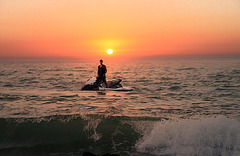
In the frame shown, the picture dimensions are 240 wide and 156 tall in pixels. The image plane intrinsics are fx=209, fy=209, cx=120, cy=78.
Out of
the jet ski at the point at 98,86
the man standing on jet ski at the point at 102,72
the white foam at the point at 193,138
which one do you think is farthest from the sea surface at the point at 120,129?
the man standing on jet ski at the point at 102,72

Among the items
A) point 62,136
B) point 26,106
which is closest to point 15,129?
point 62,136

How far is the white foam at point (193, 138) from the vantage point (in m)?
5.68

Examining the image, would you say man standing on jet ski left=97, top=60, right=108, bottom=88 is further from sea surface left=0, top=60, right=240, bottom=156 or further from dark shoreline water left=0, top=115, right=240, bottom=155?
dark shoreline water left=0, top=115, right=240, bottom=155

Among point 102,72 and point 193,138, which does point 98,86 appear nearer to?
point 102,72

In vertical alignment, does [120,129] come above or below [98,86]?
below

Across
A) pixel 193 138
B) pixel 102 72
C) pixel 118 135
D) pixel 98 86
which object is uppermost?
pixel 102 72

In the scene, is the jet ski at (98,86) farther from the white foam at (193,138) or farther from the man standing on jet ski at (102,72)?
the white foam at (193,138)

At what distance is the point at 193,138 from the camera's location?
6297mm

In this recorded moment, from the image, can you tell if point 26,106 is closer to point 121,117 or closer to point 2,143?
point 2,143

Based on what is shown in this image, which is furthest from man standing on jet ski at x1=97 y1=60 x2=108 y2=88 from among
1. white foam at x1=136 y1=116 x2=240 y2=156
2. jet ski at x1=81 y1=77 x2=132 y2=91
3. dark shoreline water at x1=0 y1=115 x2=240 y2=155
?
white foam at x1=136 y1=116 x2=240 y2=156

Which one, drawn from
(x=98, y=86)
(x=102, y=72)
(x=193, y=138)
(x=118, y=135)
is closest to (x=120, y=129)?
(x=118, y=135)

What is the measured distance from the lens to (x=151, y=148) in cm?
584

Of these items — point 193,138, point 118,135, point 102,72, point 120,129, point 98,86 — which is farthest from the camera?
point 98,86

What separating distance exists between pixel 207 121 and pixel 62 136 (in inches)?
204
